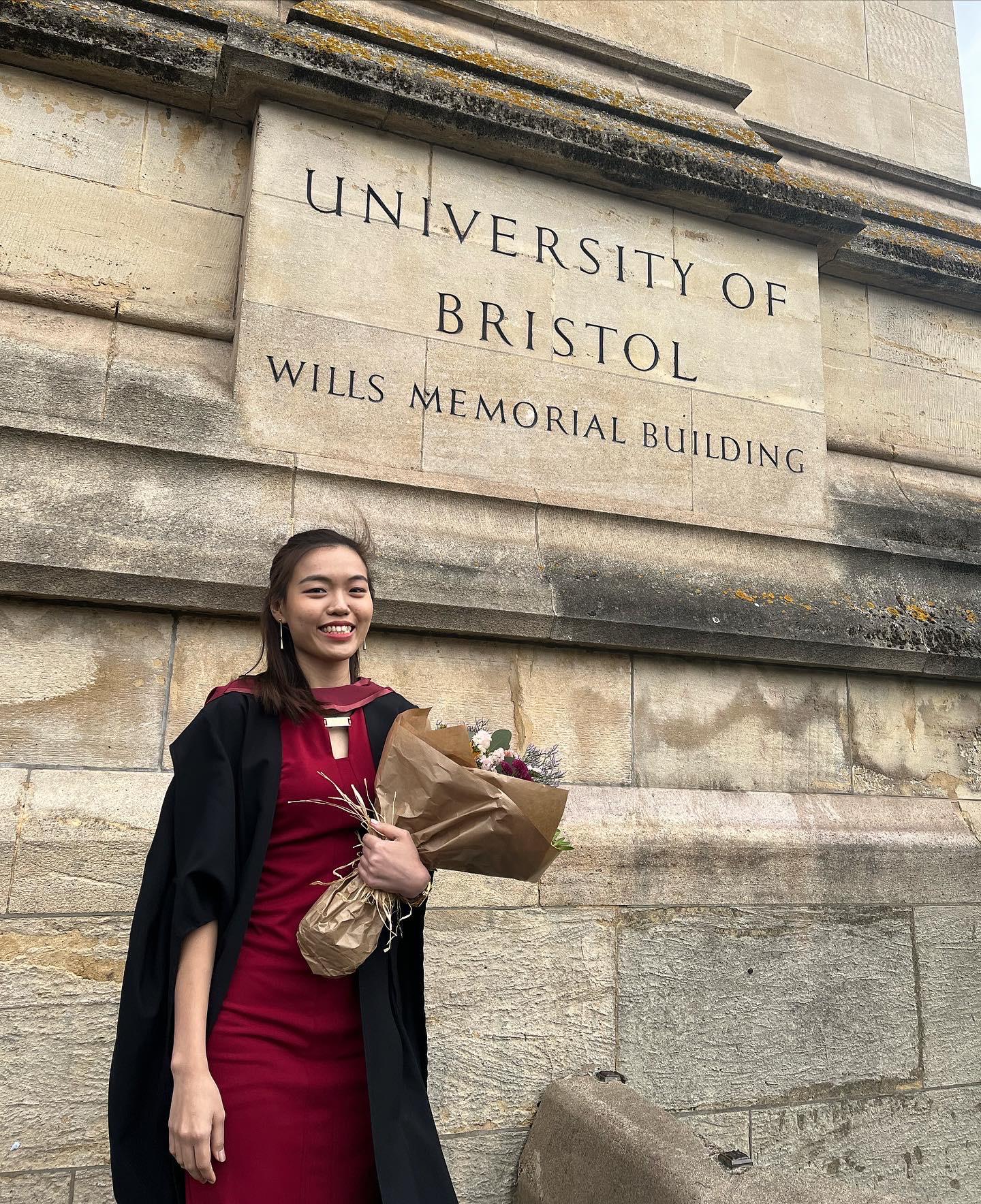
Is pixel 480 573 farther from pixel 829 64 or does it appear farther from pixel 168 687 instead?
pixel 829 64

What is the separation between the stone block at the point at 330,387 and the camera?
3.58 meters

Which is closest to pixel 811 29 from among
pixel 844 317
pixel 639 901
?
pixel 844 317

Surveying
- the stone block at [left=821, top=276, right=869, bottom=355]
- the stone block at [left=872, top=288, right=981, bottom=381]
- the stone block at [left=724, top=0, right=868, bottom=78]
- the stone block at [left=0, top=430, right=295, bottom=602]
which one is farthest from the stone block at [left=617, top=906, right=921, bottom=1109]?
the stone block at [left=724, top=0, right=868, bottom=78]

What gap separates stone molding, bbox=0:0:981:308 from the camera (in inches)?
147

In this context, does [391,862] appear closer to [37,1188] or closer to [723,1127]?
[37,1188]

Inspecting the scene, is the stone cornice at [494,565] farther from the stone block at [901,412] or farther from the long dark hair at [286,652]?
the long dark hair at [286,652]

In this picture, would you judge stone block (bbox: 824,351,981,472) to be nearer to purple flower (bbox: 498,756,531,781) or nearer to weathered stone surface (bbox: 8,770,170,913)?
purple flower (bbox: 498,756,531,781)

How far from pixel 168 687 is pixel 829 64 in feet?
16.5

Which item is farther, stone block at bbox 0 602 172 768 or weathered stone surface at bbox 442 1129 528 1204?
weathered stone surface at bbox 442 1129 528 1204

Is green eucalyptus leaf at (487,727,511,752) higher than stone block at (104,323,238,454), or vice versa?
stone block at (104,323,238,454)

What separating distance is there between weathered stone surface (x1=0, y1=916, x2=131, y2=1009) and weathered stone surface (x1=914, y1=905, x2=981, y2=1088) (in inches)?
118

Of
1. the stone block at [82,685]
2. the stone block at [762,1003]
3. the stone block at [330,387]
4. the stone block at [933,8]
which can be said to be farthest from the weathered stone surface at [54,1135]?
the stone block at [933,8]

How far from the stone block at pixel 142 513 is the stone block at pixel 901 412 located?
2.95m

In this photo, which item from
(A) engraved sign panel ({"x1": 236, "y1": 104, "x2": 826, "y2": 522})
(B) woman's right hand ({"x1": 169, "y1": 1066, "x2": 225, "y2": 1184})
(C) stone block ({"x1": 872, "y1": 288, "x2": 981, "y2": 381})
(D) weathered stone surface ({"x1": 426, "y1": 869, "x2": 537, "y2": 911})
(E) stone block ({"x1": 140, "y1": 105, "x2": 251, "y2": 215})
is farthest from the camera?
(C) stone block ({"x1": 872, "y1": 288, "x2": 981, "y2": 381})
